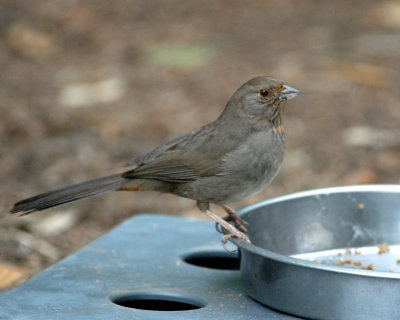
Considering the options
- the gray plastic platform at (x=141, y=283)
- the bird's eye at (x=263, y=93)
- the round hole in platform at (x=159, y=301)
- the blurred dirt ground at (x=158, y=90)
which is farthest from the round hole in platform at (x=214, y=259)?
the blurred dirt ground at (x=158, y=90)

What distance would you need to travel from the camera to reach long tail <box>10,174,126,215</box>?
4074 millimetres

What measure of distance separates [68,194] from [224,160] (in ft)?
2.63

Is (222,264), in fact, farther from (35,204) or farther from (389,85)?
(389,85)

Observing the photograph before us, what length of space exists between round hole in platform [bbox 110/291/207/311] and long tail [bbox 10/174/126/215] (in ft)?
1.93

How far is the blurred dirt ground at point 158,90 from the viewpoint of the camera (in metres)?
6.31

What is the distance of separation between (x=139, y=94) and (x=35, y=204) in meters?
3.98

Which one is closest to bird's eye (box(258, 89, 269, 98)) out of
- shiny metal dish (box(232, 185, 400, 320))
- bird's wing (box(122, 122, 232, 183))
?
bird's wing (box(122, 122, 232, 183))

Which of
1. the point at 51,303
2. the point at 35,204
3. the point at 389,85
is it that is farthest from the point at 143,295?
the point at 389,85

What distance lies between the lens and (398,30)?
903 centimetres

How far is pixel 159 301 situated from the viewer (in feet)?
12.9

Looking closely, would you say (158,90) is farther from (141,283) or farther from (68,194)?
(141,283)

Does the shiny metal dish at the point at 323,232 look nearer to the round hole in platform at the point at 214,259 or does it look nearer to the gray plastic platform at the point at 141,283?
the gray plastic platform at the point at 141,283

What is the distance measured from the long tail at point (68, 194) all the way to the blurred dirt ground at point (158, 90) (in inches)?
38.9

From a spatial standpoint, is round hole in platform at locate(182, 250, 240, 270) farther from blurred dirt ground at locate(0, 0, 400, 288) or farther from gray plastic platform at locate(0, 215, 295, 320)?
blurred dirt ground at locate(0, 0, 400, 288)
